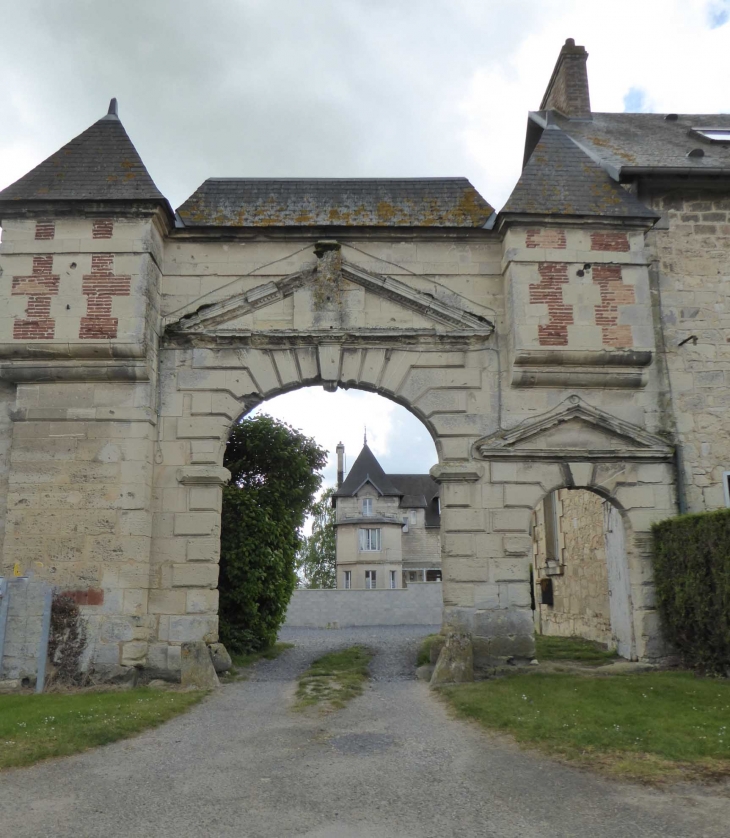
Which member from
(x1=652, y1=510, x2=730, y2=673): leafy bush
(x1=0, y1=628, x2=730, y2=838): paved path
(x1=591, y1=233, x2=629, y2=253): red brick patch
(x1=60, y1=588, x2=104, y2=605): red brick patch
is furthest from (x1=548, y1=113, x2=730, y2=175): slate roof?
(x1=60, y1=588, x2=104, y2=605): red brick patch

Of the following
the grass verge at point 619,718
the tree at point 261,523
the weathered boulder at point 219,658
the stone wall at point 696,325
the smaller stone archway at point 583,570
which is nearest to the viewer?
the grass verge at point 619,718

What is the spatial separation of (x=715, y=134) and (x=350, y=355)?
751 centimetres

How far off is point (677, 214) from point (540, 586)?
27.3ft

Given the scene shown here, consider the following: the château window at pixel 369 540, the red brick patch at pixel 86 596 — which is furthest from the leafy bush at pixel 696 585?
the château window at pixel 369 540

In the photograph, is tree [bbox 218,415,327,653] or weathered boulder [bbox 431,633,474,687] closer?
weathered boulder [bbox 431,633,474,687]

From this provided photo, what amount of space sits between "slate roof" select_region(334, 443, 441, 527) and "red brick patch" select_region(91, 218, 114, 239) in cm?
2491

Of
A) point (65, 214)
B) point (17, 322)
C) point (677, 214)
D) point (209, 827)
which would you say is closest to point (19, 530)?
point (17, 322)

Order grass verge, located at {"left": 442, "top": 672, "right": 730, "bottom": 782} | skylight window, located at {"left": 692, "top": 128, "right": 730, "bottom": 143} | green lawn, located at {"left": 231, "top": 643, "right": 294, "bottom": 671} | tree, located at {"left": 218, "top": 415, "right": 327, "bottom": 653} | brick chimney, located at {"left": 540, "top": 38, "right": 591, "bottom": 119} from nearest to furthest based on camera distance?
grass verge, located at {"left": 442, "top": 672, "right": 730, "bottom": 782}
green lawn, located at {"left": 231, "top": 643, "right": 294, "bottom": 671}
tree, located at {"left": 218, "top": 415, "right": 327, "bottom": 653}
skylight window, located at {"left": 692, "top": 128, "right": 730, "bottom": 143}
brick chimney, located at {"left": 540, "top": 38, "right": 591, "bottom": 119}

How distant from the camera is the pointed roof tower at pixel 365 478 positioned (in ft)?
113

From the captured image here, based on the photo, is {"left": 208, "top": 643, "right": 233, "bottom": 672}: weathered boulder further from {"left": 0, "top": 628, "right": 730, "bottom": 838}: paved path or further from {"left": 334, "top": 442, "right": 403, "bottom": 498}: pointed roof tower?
{"left": 334, "top": 442, "right": 403, "bottom": 498}: pointed roof tower

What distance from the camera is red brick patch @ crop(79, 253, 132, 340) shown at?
9.08m

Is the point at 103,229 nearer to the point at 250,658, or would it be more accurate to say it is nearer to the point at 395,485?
the point at 250,658

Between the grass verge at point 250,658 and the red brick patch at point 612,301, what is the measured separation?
5.99 metres

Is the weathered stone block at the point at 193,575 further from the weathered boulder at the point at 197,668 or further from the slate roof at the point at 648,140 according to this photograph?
the slate roof at the point at 648,140
